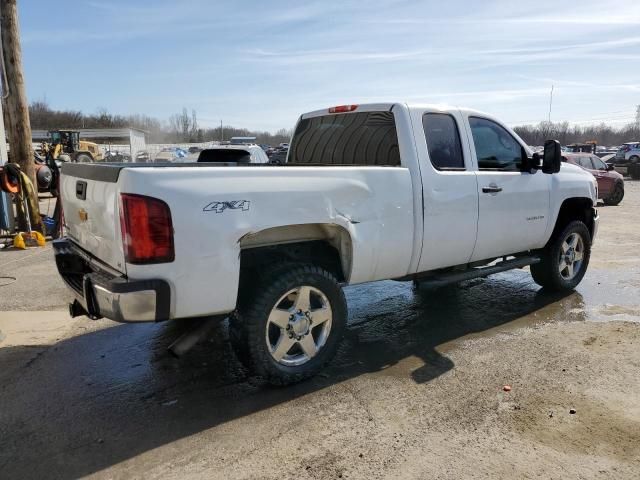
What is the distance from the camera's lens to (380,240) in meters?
4.10

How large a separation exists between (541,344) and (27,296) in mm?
5816

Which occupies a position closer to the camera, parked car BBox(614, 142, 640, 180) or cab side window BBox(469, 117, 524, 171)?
cab side window BBox(469, 117, 524, 171)

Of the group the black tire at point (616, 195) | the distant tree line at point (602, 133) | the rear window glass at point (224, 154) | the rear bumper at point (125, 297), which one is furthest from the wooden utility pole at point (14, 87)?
the distant tree line at point (602, 133)

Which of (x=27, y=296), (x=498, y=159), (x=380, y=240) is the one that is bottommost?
(x=27, y=296)

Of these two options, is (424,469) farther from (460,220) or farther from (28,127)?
(28,127)

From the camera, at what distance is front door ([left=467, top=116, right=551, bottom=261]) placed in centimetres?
500

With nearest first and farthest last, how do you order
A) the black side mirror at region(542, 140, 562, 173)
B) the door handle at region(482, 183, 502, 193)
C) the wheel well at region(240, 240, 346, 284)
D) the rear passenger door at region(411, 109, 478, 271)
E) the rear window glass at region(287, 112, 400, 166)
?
the wheel well at region(240, 240, 346, 284) < the rear passenger door at region(411, 109, 478, 271) < the rear window glass at region(287, 112, 400, 166) < the door handle at region(482, 183, 502, 193) < the black side mirror at region(542, 140, 562, 173)

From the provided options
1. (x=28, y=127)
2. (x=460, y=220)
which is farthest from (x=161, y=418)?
(x=28, y=127)

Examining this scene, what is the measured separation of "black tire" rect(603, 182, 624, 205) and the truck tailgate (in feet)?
57.0

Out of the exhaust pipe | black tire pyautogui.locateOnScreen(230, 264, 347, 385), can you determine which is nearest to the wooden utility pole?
the exhaust pipe

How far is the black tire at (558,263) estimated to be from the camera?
6.03 metres

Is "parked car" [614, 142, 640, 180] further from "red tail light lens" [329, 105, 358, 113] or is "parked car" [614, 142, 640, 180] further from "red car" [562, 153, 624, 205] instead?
"red tail light lens" [329, 105, 358, 113]

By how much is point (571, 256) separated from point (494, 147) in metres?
1.96

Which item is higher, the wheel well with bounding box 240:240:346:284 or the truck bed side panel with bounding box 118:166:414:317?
the truck bed side panel with bounding box 118:166:414:317
